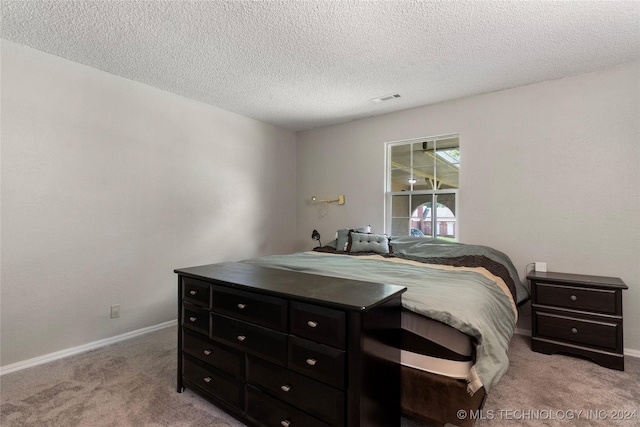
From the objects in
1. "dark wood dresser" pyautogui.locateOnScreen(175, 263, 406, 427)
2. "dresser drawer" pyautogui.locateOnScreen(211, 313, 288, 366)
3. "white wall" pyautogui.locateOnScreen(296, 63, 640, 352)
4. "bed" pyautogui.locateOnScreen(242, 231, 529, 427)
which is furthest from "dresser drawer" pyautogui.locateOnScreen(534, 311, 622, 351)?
"dresser drawer" pyautogui.locateOnScreen(211, 313, 288, 366)

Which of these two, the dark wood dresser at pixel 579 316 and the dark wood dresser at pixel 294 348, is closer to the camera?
the dark wood dresser at pixel 294 348

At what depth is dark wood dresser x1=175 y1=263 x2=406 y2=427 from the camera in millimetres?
1302

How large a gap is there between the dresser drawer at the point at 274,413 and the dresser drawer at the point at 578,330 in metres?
2.30

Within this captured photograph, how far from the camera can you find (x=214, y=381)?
71.4 inches

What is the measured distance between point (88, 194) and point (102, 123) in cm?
67

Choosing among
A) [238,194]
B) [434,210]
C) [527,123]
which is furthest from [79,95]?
[527,123]

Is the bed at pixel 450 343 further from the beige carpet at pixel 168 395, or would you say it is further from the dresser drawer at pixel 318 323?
the dresser drawer at pixel 318 323

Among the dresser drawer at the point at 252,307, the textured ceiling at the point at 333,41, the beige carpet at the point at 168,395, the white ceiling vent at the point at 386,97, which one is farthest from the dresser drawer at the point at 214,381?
the white ceiling vent at the point at 386,97

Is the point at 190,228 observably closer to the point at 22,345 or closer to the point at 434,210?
the point at 22,345

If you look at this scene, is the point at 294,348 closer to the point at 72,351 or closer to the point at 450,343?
the point at 450,343

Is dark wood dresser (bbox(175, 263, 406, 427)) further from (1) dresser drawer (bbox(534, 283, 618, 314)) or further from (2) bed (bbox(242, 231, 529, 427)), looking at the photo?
(1) dresser drawer (bbox(534, 283, 618, 314))

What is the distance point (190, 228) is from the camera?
3588mm

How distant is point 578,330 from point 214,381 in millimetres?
2807

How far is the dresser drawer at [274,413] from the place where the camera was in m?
1.42
